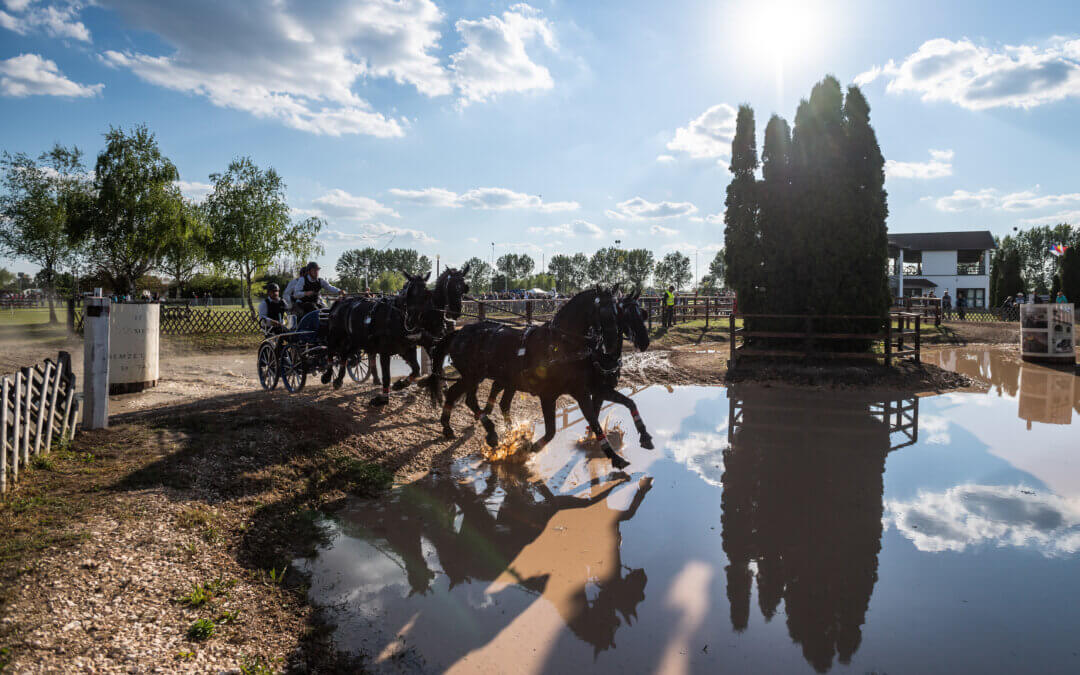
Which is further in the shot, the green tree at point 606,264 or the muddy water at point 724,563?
the green tree at point 606,264

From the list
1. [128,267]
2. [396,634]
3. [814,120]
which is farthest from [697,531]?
[128,267]

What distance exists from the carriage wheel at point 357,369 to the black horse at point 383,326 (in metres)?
0.73

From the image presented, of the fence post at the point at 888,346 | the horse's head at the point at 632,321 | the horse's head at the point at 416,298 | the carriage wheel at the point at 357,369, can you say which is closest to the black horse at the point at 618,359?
the horse's head at the point at 632,321

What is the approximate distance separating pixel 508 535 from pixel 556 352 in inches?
93.8

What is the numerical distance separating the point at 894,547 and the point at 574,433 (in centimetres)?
458

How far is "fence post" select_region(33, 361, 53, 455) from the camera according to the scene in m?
5.09

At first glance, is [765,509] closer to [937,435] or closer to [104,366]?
[937,435]

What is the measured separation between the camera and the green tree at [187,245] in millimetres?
25844

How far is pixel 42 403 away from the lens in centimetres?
521

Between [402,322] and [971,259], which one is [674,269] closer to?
[971,259]

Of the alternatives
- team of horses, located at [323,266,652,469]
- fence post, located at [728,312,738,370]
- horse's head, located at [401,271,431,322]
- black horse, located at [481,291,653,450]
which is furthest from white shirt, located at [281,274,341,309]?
fence post, located at [728,312,738,370]

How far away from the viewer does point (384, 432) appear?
7.71 m

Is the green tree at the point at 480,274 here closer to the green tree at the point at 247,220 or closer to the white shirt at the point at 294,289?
the green tree at the point at 247,220

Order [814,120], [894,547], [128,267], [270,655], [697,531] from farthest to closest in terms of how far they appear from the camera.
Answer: [128,267]
[814,120]
[697,531]
[894,547]
[270,655]
